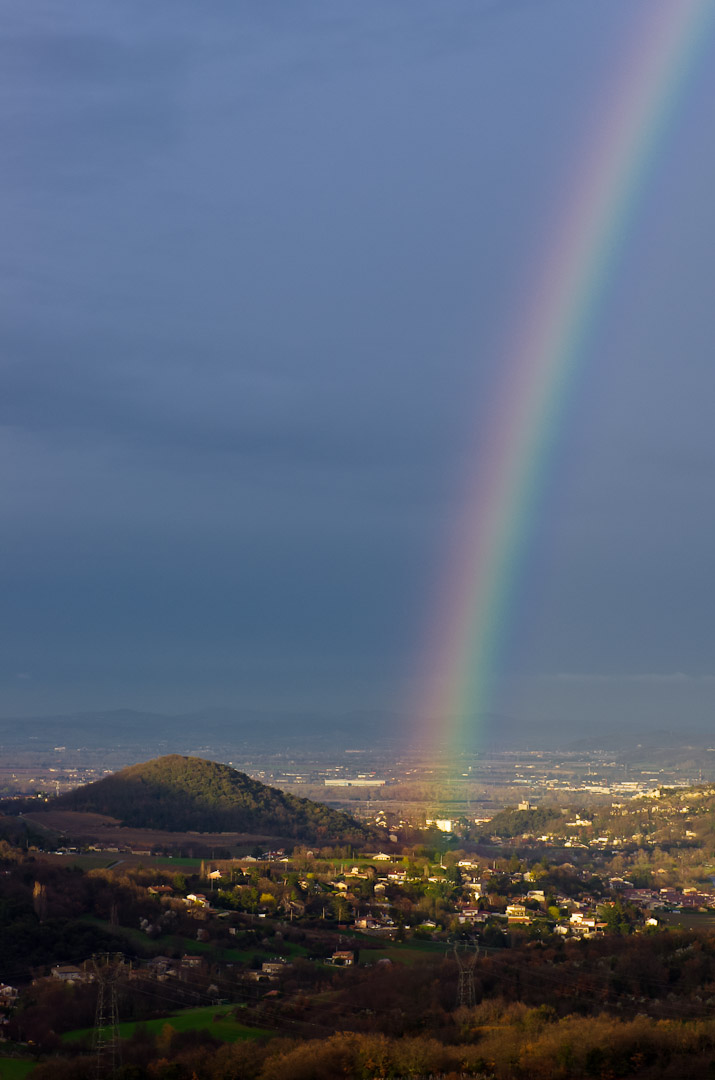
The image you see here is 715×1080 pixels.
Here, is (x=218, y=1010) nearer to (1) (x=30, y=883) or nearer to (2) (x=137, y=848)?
(1) (x=30, y=883)

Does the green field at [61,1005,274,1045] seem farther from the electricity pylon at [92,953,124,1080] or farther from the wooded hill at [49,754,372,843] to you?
the wooded hill at [49,754,372,843]

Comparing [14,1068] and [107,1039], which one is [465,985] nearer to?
[107,1039]

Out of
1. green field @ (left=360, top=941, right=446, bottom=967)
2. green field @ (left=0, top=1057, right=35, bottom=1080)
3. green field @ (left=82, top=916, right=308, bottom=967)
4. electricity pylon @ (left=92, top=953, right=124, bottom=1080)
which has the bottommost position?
green field @ (left=360, top=941, right=446, bottom=967)

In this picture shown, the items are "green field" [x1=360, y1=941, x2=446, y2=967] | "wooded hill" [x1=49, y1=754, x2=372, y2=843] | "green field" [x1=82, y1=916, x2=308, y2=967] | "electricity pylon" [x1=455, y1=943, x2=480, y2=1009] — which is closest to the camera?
"electricity pylon" [x1=455, y1=943, x2=480, y2=1009]

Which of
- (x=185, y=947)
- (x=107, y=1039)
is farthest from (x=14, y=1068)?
(x=185, y=947)

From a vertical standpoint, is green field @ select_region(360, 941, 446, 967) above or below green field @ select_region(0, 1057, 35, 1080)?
below

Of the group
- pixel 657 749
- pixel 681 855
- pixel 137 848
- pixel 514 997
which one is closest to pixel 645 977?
pixel 514 997

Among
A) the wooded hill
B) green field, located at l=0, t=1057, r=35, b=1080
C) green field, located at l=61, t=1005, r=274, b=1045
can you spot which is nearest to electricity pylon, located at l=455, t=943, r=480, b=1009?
green field, located at l=61, t=1005, r=274, b=1045
